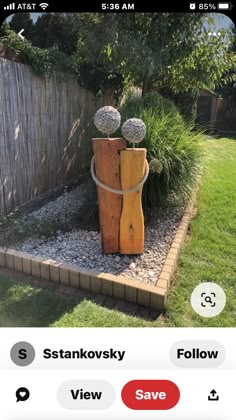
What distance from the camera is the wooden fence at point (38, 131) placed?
286cm

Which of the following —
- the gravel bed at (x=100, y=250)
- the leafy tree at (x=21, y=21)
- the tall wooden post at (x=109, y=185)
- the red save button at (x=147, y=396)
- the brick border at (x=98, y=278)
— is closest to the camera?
the red save button at (x=147, y=396)

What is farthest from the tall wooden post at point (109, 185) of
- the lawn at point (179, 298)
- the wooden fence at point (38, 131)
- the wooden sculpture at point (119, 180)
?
the wooden fence at point (38, 131)

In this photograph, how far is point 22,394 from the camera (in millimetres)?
872

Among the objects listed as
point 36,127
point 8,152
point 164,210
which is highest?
point 36,127

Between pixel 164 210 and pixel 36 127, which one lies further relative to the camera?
pixel 36 127

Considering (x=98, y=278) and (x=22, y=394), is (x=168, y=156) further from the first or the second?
(x=22, y=394)

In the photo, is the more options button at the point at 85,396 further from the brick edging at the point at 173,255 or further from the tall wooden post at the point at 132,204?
the tall wooden post at the point at 132,204

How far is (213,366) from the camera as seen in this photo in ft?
3.01

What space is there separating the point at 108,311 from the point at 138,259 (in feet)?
1.95

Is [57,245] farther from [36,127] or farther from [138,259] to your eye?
[36,127]

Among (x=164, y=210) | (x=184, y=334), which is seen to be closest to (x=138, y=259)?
(x=164, y=210)

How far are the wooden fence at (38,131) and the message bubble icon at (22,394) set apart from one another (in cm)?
226

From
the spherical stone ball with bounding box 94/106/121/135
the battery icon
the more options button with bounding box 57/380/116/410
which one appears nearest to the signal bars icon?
the battery icon

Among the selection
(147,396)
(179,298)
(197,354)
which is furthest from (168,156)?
(147,396)
